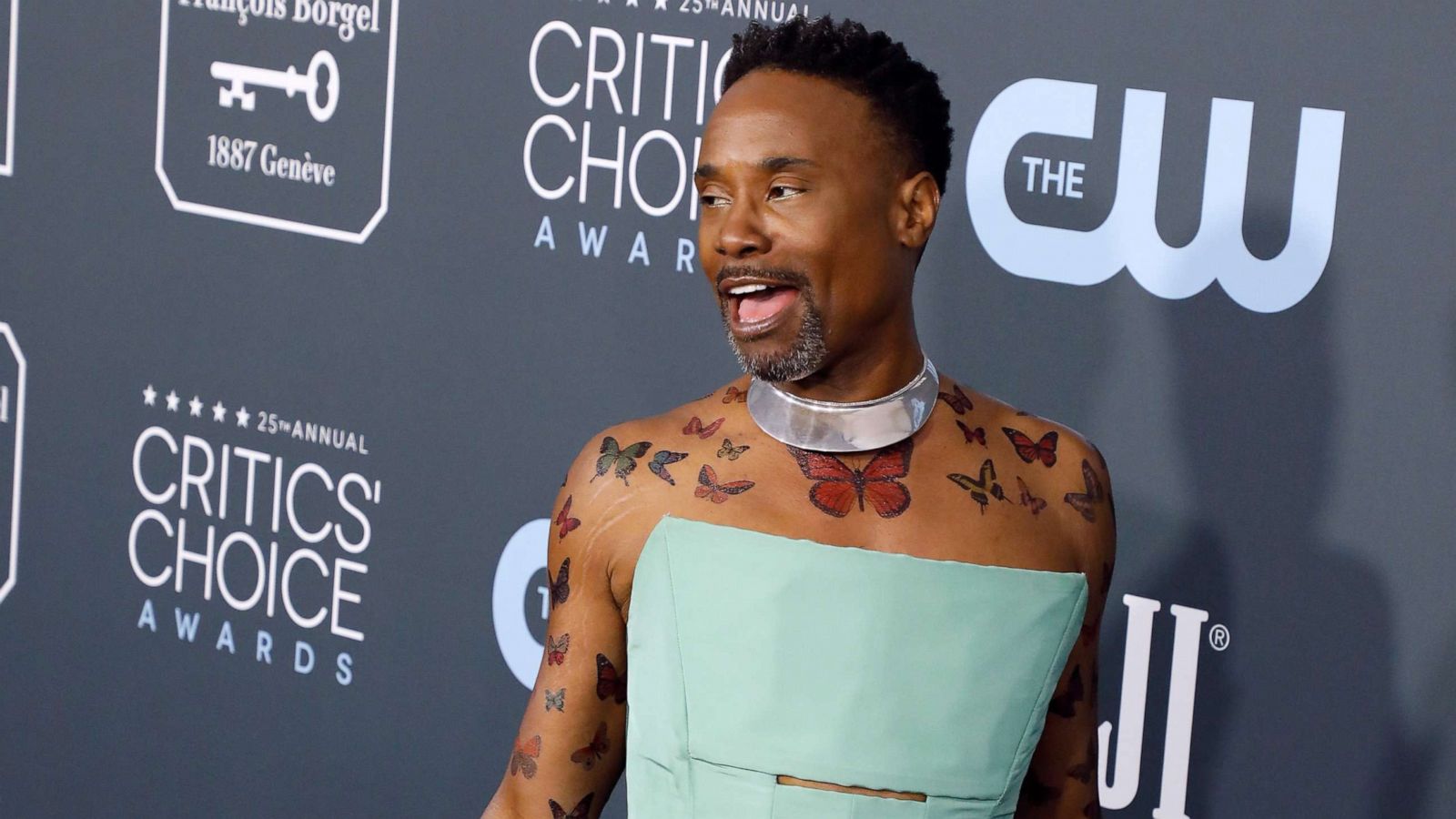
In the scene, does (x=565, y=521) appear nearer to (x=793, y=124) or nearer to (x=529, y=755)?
(x=529, y=755)

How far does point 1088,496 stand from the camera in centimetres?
166

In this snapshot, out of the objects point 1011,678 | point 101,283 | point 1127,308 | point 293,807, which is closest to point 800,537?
point 1011,678

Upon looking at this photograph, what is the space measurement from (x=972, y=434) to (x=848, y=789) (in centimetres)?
34

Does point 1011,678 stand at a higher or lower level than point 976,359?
lower

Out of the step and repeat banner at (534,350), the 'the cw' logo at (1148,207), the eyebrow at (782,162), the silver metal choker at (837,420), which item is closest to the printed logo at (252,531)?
the step and repeat banner at (534,350)

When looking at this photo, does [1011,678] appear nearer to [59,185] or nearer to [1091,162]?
[1091,162]

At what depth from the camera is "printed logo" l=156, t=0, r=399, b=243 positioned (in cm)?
265

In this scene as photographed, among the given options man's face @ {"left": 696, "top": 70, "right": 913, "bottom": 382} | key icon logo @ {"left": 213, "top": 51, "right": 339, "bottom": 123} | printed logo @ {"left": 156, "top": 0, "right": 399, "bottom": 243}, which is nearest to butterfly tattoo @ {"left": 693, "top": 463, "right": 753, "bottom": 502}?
man's face @ {"left": 696, "top": 70, "right": 913, "bottom": 382}

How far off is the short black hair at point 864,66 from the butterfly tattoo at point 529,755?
1.91 ft

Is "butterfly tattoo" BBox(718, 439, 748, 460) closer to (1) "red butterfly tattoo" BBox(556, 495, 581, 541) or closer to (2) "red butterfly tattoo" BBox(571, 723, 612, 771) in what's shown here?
(1) "red butterfly tattoo" BBox(556, 495, 581, 541)

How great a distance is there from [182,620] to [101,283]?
0.54m

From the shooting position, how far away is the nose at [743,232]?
58.3 inches

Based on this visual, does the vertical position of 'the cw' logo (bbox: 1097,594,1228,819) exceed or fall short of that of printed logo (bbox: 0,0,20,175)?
it falls short

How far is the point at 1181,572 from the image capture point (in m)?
2.16
